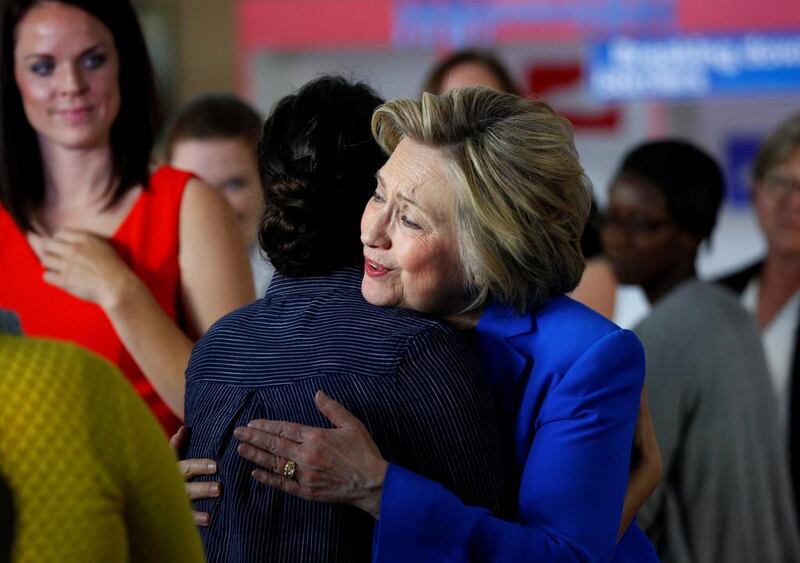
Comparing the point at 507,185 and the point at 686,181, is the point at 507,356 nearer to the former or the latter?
the point at 507,185

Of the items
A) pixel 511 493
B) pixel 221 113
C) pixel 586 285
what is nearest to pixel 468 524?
pixel 511 493

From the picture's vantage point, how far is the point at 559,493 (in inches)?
63.7

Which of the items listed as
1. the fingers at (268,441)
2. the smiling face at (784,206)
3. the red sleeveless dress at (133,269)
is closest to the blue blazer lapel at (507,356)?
the fingers at (268,441)

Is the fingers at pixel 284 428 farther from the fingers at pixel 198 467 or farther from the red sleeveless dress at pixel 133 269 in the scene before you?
the red sleeveless dress at pixel 133 269

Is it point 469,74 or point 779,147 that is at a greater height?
point 469,74

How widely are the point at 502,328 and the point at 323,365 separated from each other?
0.28m

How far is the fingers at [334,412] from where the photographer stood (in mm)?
1571

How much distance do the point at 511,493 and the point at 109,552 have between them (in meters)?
0.73

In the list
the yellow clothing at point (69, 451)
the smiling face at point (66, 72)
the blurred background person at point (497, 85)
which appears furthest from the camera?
the blurred background person at point (497, 85)

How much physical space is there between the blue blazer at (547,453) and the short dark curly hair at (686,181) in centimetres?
167

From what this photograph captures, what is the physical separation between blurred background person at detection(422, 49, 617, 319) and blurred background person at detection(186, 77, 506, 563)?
5.02 ft

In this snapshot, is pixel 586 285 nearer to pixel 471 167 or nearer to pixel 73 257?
pixel 73 257

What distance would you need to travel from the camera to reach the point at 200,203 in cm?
252

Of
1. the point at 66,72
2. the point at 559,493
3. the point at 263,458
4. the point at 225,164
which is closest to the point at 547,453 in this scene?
the point at 559,493
